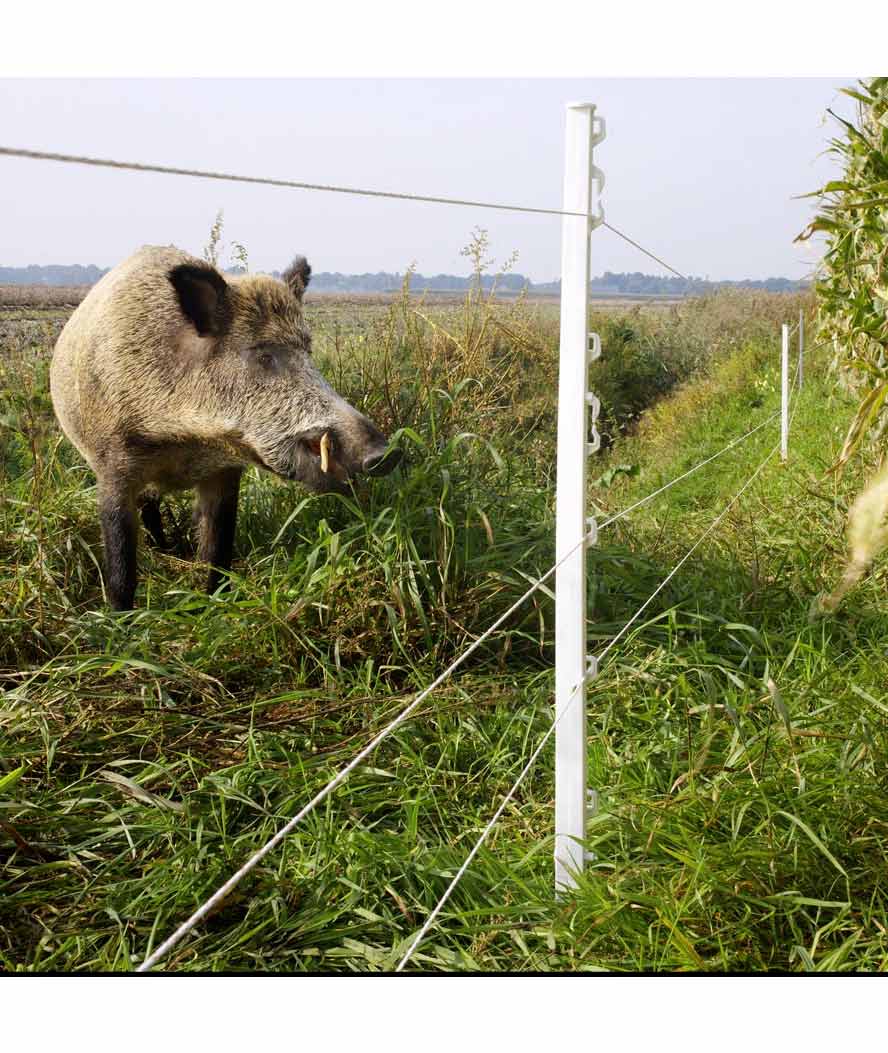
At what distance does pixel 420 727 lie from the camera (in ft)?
7.60

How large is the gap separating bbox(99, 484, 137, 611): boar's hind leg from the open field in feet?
0.45

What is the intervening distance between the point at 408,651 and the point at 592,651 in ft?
1.62

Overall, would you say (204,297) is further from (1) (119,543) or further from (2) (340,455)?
(1) (119,543)

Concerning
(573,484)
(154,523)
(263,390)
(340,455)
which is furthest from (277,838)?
(154,523)

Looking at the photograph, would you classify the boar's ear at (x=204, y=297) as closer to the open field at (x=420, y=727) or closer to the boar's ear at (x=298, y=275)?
the boar's ear at (x=298, y=275)

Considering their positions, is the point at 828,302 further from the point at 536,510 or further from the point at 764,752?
the point at 764,752

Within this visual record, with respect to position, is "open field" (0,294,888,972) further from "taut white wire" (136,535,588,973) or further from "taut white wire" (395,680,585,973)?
"taut white wire" (136,535,588,973)

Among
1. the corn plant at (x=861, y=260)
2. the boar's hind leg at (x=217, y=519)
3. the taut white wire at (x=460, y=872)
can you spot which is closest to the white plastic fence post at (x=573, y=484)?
the taut white wire at (x=460, y=872)

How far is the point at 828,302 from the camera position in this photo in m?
3.47

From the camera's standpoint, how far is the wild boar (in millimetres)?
2902

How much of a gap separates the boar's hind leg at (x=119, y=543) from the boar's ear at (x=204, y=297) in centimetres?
57

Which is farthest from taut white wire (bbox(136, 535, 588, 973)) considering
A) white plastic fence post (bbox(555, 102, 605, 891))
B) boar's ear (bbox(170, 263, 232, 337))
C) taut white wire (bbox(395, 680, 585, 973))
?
boar's ear (bbox(170, 263, 232, 337))

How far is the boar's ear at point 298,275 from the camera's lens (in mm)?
3250
